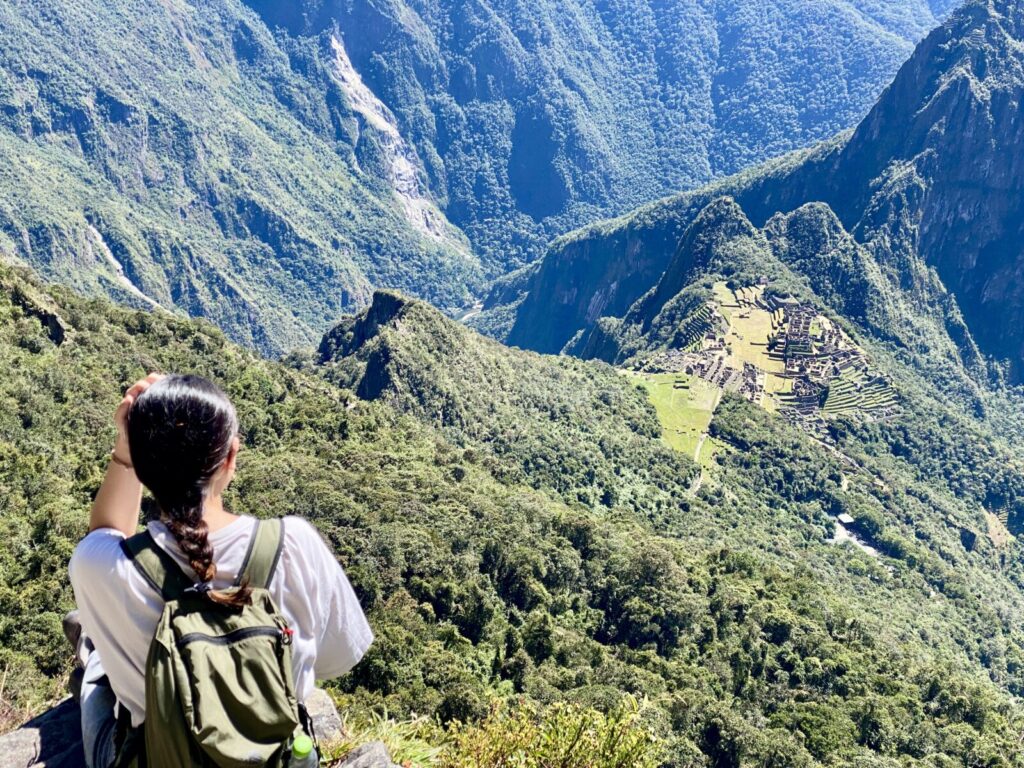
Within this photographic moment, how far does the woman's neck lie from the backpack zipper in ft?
2.02

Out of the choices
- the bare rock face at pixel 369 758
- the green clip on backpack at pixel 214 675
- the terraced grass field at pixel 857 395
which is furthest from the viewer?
the terraced grass field at pixel 857 395

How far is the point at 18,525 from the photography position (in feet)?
100

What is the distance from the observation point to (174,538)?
4.89m

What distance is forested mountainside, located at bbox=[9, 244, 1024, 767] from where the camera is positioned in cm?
3016

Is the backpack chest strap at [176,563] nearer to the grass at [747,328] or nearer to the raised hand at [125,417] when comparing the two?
the raised hand at [125,417]

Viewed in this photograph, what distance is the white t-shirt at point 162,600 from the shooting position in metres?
4.81

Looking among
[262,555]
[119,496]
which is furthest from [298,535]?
[119,496]

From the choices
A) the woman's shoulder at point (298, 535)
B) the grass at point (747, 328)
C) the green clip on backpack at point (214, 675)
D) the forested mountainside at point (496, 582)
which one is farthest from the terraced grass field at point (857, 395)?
the green clip on backpack at point (214, 675)

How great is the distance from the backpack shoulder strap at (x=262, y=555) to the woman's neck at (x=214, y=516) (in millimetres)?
189

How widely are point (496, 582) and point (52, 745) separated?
3668cm

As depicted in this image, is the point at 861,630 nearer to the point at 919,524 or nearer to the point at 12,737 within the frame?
the point at 12,737

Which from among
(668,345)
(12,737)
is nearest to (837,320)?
(668,345)

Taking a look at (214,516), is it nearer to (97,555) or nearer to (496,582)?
(97,555)

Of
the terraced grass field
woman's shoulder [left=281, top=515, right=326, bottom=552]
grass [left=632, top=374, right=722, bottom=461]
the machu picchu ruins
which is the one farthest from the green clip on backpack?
the terraced grass field
